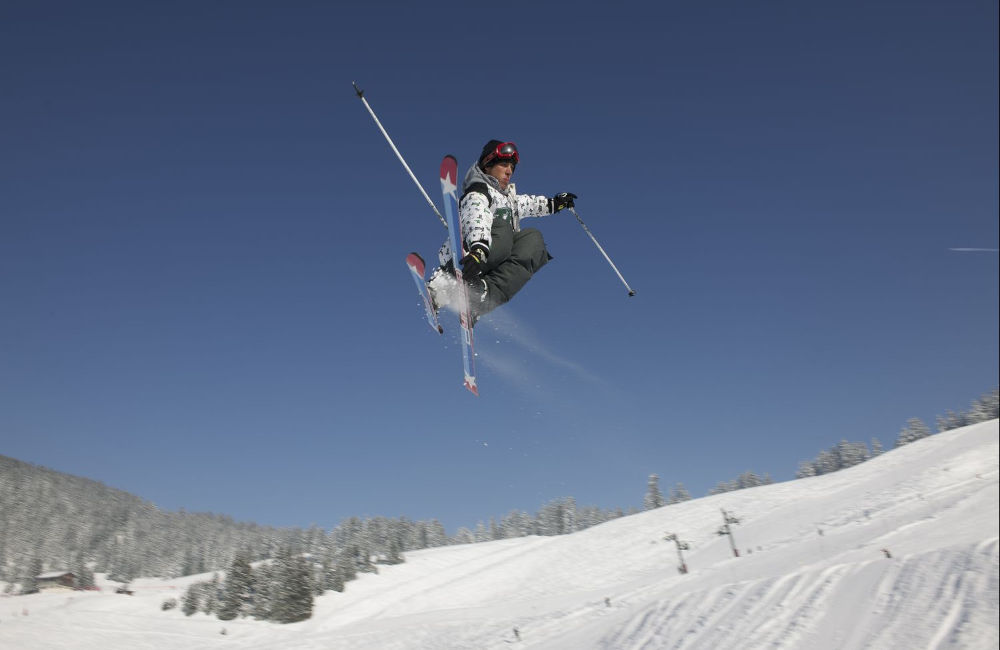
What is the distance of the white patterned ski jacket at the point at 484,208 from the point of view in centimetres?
612

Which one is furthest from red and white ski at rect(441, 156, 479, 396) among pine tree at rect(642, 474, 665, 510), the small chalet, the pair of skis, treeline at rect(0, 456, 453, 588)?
pine tree at rect(642, 474, 665, 510)

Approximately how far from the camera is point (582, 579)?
4859cm

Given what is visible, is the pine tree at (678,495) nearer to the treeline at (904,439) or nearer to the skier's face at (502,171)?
the treeline at (904,439)

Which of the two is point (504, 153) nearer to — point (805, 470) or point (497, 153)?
point (497, 153)

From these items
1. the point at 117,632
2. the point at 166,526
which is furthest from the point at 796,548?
the point at 166,526

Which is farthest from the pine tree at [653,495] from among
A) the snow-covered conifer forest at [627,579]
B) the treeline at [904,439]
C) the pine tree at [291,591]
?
the pine tree at [291,591]

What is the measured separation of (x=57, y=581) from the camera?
5291cm

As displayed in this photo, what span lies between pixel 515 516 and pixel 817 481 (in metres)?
54.1

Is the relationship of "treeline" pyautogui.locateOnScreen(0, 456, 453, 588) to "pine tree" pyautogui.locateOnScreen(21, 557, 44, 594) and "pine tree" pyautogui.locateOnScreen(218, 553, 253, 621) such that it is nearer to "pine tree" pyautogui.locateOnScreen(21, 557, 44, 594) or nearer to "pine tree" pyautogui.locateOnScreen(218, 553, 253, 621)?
"pine tree" pyautogui.locateOnScreen(21, 557, 44, 594)

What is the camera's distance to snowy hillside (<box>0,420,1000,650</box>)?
13016 mm

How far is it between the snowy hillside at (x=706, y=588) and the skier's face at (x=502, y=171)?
11446 mm

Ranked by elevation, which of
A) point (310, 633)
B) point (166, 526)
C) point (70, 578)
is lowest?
point (310, 633)

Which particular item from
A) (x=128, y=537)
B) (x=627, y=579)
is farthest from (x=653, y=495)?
(x=128, y=537)

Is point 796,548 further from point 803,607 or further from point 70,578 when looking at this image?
point 70,578
